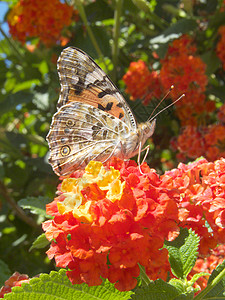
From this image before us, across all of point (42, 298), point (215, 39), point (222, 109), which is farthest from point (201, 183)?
point (215, 39)

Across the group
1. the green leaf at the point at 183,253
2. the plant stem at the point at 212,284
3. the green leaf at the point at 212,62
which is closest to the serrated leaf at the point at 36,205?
the green leaf at the point at 183,253

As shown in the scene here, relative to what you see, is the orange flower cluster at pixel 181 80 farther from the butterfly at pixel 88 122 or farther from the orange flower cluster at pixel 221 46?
the butterfly at pixel 88 122

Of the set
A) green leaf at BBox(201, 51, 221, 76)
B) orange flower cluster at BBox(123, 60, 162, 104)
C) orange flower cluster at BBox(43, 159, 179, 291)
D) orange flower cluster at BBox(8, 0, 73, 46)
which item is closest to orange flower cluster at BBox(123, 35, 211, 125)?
orange flower cluster at BBox(123, 60, 162, 104)

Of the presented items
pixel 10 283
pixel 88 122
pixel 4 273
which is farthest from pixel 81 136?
pixel 4 273

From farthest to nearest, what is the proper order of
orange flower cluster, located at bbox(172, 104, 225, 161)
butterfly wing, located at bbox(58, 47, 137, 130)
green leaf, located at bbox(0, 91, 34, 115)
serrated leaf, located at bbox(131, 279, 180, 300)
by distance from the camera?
green leaf, located at bbox(0, 91, 34, 115)
orange flower cluster, located at bbox(172, 104, 225, 161)
butterfly wing, located at bbox(58, 47, 137, 130)
serrated leaf, located at bbox(131, 279, 180, 300)

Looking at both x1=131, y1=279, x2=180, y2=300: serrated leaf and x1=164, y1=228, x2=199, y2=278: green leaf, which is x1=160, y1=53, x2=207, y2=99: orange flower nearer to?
x1=164, y1=228, x2=199, y2=278: green leaf

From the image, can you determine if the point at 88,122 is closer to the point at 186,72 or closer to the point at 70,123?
the point at 70,123
